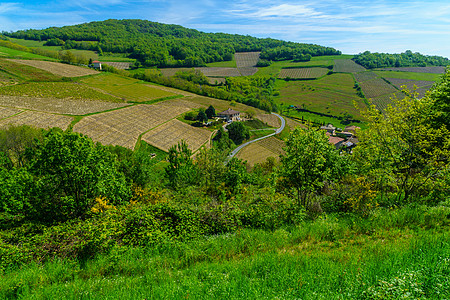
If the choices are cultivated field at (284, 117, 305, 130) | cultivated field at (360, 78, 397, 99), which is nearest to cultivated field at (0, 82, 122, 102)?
cultivated field at (284, 117, 305, 130)

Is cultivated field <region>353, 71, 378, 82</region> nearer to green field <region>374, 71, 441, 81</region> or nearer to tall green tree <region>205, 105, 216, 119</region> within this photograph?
green field <region>374, 71, 441, 81</region>

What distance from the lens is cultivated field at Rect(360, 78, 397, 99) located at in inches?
4671

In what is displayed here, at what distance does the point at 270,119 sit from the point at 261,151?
120ft

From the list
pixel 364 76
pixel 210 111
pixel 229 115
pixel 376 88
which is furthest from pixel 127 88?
pixel 364 76

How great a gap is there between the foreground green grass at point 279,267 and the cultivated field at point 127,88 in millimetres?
86534

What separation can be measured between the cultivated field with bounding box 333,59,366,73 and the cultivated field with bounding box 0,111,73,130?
171544 millimetres

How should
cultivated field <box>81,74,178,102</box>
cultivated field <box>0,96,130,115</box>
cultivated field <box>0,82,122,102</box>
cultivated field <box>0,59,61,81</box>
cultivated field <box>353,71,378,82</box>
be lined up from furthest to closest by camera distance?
cultivated field <box>353,71,378,82</box> → cultivated field <box>81,74,178,102</box> → cultivated field <box>0,59,61,81</box> → cultivated field <box>0,82,122,102</box> → cultivated field <box>0,96,130,115</box>

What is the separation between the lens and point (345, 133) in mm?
95000

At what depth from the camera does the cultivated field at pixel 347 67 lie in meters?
170

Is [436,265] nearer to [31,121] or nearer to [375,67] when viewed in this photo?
[31,121]

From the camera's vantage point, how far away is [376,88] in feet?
419

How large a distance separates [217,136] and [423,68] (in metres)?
163

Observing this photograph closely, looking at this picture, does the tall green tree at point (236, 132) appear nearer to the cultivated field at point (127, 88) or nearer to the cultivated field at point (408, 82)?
the cultivated field at point (127, 88)

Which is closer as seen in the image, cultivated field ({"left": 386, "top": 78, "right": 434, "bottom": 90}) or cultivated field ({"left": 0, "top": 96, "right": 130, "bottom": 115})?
cultivated field ({"left": 0, "top": 96, "right": 130, "bottom": 115})
